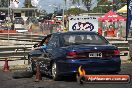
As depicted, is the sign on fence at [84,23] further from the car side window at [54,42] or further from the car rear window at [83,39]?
the car rear window at [83,39]

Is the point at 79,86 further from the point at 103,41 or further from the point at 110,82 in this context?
the point at 103,41

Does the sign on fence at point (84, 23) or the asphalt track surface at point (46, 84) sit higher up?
the sign on fence at point (84, 23)

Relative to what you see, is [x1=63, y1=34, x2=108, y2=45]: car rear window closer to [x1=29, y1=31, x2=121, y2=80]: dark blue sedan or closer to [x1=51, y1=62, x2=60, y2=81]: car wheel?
[x1=29, y1=31, x2=121, y2=80]: dark blue sedan

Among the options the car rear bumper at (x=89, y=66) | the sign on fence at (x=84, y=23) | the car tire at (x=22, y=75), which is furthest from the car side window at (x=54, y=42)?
the sign on fence at (x=84, y=23)

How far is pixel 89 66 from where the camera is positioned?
12.3 m

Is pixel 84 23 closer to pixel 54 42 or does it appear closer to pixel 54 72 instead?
pixel 54 42

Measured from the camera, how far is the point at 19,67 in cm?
1834

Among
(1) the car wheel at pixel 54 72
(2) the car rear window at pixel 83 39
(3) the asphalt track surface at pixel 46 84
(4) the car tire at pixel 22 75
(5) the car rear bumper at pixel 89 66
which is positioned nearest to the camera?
(3) the asphalt track surface at pixel 46 84

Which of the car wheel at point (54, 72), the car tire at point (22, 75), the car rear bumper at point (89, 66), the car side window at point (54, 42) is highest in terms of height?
the car side window at point (54, 42)

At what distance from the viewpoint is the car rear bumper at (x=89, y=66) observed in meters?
12.3

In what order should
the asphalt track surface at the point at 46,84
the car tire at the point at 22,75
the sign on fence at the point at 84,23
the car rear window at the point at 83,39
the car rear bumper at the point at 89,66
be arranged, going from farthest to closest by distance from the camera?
the sign on fence at the point at 84,23 → the car tire at the point at 22,75 → the car rear window at the point at 83,39 → the car rear bumper at the point at 89,66 → the asphalt track surface at the point at 46,84

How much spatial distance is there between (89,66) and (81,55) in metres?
0.37

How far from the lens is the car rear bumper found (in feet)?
40.3

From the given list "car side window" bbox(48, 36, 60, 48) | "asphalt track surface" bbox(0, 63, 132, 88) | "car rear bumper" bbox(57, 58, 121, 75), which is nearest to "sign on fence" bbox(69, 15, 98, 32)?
"car side window" bbox(48, 36, 60, 48)
